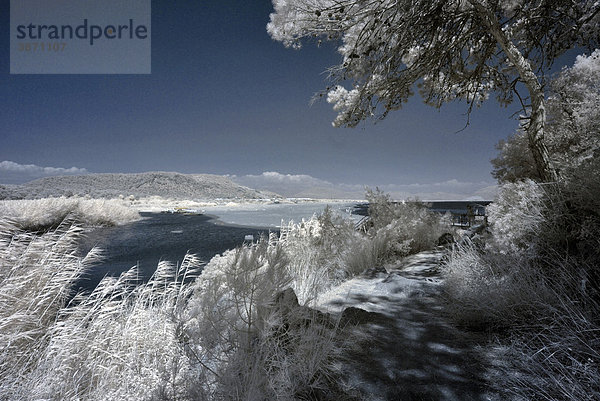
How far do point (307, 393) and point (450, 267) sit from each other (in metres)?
2.98

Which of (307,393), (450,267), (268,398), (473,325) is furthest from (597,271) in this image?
(268,398)

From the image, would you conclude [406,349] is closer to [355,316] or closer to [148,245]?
[355,316]

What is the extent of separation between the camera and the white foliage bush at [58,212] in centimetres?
873

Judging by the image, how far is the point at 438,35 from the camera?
4.12m

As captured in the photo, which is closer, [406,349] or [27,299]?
[406,349]

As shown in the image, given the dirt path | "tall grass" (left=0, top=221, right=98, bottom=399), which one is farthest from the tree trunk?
"tall grass" (left=0, top=221, right=98, bottom=399)

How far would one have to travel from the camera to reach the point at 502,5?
16.6 feet

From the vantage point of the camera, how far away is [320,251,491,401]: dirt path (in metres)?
1.74

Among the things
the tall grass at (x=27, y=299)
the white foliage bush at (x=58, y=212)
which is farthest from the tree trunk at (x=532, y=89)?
the white foliage bush at (x=58, y=212)

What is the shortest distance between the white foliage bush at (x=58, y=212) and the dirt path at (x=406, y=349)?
583 cm

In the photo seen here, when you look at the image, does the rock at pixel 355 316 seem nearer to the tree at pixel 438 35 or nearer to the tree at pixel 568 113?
the tree at pixel 438 35

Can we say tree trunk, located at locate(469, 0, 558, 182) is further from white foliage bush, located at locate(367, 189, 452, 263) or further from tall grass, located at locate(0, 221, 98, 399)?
tall grass, located at locate(0, 221, 98, 399)

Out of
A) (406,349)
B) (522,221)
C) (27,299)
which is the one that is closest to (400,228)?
(522,221)

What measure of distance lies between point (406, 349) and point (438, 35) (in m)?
4.55
